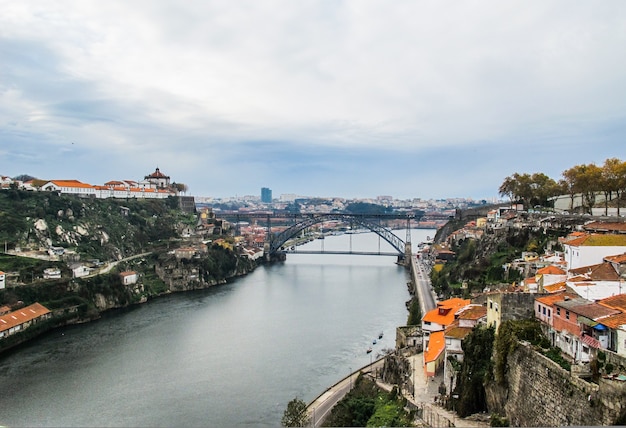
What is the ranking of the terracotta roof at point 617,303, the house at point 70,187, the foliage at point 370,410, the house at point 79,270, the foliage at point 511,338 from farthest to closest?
1. the house at point 70,187
2. the house at point 79,270
3. the foliage at point 370,410
4. the foliage at point 511,338
5. the terracotta roof at point 617,303

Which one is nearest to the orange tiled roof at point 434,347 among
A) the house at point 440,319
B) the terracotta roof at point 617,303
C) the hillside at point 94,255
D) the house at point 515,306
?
the house at point 440,319

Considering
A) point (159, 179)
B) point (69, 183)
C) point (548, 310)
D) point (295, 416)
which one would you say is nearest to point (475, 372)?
point (548, 310)

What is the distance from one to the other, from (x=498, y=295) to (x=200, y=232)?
21.9 metres

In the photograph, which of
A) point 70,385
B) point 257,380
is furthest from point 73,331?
point 257,380

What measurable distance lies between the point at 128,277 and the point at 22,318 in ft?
16.4

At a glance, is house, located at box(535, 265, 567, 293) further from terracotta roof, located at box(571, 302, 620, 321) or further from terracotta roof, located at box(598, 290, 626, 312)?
terracotta roof, located at box(571, 302, 620, 321)

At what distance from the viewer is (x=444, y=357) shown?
718 centimetres

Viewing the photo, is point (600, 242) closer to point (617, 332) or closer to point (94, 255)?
point (617, 332)

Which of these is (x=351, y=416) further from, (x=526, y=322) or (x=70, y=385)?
(x=70, y=385)

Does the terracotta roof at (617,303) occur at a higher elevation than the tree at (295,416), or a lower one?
higher

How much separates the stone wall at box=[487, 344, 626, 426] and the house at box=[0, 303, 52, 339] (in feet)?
32.9

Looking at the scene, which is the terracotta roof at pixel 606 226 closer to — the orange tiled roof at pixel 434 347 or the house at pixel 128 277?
the orange tiled roof at pixel 434 347

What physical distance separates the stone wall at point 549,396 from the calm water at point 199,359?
335cm

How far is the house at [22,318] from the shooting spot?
11.7m
